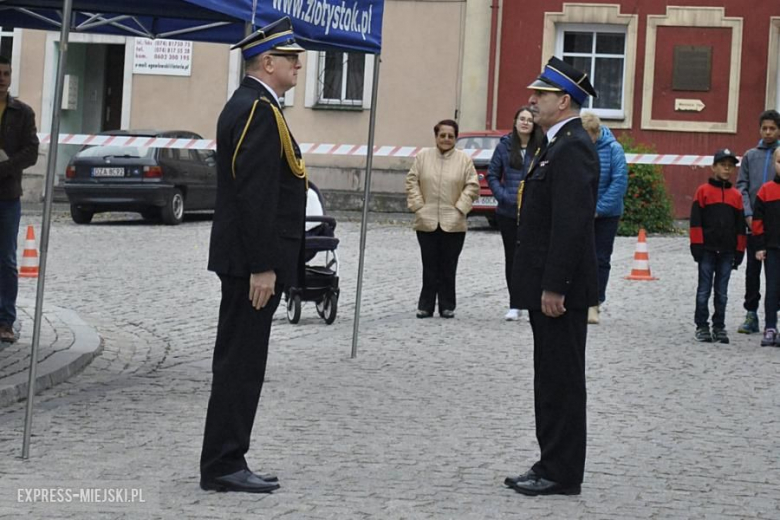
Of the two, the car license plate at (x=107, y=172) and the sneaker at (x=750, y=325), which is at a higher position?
the car license plate at (x=107, y=172)

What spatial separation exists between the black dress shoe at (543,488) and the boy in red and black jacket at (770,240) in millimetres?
6166

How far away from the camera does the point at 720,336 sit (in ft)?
42.1

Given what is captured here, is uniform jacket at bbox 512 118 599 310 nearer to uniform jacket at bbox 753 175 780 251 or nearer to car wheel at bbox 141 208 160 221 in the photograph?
uniform jacket at bbox 753 175 780 251

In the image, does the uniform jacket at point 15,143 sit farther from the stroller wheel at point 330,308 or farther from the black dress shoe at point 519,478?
the black dress shoe at point 519,478

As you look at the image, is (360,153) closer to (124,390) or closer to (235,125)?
(124,390)

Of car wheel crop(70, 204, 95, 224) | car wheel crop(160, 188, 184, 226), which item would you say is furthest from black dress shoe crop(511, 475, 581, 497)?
car wheel crop(70, 204, 95, 224)

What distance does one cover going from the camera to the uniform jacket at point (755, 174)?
13.5m

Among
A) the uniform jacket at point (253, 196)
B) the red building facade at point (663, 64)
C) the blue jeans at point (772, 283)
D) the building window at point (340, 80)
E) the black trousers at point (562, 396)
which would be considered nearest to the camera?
the uniform jacket at point (253, 196)

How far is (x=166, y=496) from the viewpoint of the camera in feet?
21.6

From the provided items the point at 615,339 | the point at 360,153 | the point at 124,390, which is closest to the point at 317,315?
the point at 615,339

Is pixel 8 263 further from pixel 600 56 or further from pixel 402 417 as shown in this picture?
pixel 600 56

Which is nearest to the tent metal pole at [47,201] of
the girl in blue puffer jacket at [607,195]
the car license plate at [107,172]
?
the girl in blue puffer jacket at [607,195]

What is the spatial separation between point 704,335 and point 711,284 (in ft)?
1.51

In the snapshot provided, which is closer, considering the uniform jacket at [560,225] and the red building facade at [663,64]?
the uniform jacket at [560,225]
